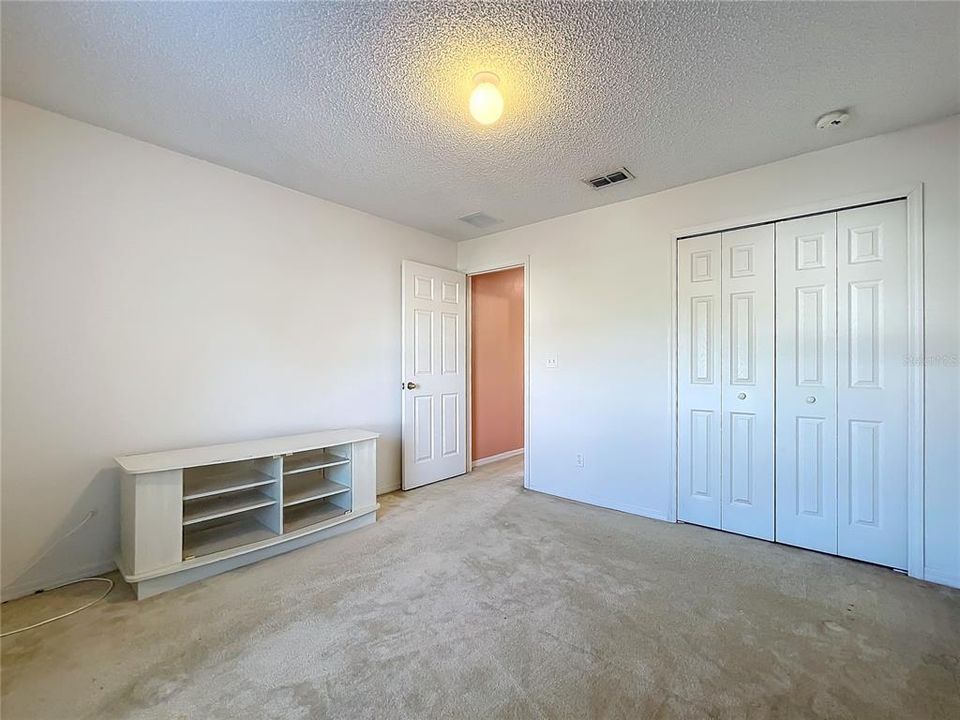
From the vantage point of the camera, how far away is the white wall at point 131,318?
83.9 inches

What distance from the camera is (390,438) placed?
3865 millimetres

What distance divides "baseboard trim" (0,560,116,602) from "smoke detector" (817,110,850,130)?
461cm

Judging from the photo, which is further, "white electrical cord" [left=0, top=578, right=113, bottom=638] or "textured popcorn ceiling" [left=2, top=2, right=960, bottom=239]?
"white electrical cord" [left=0, top=578, right=113, bottom=638]

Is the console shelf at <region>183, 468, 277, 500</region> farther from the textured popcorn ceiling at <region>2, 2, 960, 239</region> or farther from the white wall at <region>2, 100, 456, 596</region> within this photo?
the textured popcorn ceiling at <region>2, 2, 960, 239</region>

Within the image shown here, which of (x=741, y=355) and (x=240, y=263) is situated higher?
(x=240, y=263)

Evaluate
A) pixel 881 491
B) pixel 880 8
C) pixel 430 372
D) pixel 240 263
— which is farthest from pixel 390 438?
pixel 880 8

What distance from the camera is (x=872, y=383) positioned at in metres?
2.41

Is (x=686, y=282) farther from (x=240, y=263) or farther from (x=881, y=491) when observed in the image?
(x=240, y=263)

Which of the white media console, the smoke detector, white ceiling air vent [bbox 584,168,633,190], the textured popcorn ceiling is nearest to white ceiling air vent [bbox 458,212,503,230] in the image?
the textured popcorn ceiling

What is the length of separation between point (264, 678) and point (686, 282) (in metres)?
3.29

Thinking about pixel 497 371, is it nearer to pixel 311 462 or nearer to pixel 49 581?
pixel 311 462

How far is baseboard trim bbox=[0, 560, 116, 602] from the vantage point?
6.80 feet

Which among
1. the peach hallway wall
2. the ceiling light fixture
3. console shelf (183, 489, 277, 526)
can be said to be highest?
the ceiling light fixture

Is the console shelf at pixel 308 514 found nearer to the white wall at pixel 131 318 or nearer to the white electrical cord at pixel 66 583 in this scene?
the white wall at pixel 131 318
